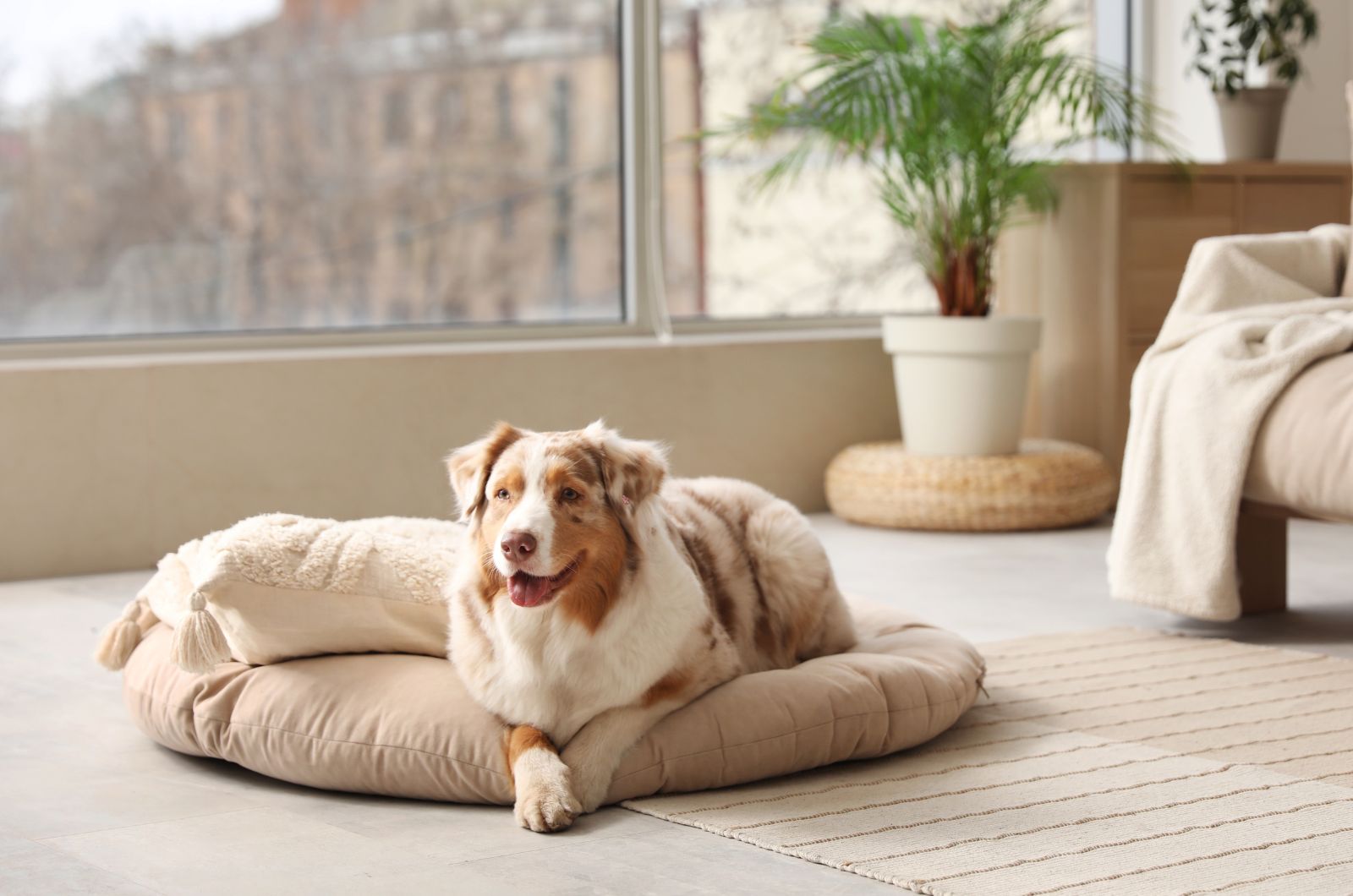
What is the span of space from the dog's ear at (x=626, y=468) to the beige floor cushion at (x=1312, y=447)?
1.60m

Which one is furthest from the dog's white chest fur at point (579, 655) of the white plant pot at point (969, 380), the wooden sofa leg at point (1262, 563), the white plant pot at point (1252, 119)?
the white plant pot at point (1252, 119)

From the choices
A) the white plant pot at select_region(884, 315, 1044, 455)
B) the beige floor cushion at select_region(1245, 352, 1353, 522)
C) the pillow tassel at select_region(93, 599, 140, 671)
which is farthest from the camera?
the white plant pot at select_region(884, 315, 1044, 455)

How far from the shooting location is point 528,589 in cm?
227

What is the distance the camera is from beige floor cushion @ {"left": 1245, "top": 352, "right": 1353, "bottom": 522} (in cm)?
333

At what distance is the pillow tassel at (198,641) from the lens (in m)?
2.54

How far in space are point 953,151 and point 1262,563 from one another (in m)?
1.98

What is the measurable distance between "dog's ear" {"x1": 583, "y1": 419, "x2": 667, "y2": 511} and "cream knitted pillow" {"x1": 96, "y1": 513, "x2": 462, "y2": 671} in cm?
47

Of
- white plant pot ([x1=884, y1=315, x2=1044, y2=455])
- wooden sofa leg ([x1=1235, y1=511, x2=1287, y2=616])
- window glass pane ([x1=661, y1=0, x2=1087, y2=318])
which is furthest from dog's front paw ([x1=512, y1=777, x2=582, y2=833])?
window glass pane ([x1=661, y1=0, x2=1087, y2=318])

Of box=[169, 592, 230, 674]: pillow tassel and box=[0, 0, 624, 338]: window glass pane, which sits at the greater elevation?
box=[0, 0, 624, 338]: window glass pane

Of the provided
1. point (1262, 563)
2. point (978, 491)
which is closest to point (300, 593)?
point (1262, 563)

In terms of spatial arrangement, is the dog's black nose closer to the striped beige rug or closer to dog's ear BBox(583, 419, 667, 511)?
dog's ear BBox(583, 419, 667, 511)

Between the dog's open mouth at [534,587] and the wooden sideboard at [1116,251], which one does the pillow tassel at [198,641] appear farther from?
the wooden sideboard at [1116,251]

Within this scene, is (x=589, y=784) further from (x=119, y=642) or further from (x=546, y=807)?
(x=119, y=642)

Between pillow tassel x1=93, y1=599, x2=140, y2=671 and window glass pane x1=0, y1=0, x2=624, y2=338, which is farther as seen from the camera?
window glass pane x1=0, y1=0, x2=624, y2=338
